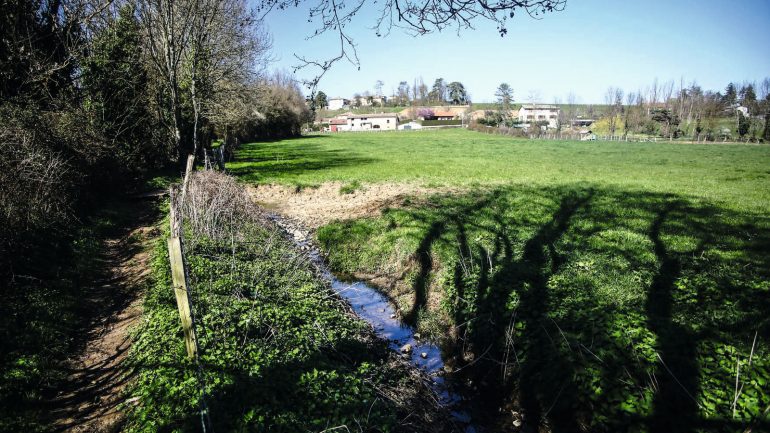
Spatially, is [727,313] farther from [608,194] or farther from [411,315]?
[608,194]

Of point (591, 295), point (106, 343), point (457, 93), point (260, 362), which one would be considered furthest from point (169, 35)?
point (457, 93)

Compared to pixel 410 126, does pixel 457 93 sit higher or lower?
higher

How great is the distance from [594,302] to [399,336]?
3.38 meters

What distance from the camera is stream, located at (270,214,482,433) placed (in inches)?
211

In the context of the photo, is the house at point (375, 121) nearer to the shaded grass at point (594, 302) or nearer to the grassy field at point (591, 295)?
the grassy field at point (591, 295)

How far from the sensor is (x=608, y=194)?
45.7 feet

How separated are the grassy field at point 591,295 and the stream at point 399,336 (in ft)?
0.96

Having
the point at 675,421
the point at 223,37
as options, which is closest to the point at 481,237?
the point at 675,421

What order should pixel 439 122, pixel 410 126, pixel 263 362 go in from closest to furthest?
pixel 263 362 < pixel 410 126 < pixel 439 122

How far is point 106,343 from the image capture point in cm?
588

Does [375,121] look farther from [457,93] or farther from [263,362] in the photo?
[263,362]

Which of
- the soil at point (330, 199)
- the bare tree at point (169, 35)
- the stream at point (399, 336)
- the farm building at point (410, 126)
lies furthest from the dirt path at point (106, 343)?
the farm building at point (410, 126)

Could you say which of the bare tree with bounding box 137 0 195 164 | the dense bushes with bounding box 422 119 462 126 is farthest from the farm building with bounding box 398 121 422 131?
the bare tree with bounding box 137 0 195 164

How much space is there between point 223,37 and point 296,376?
883 inches
